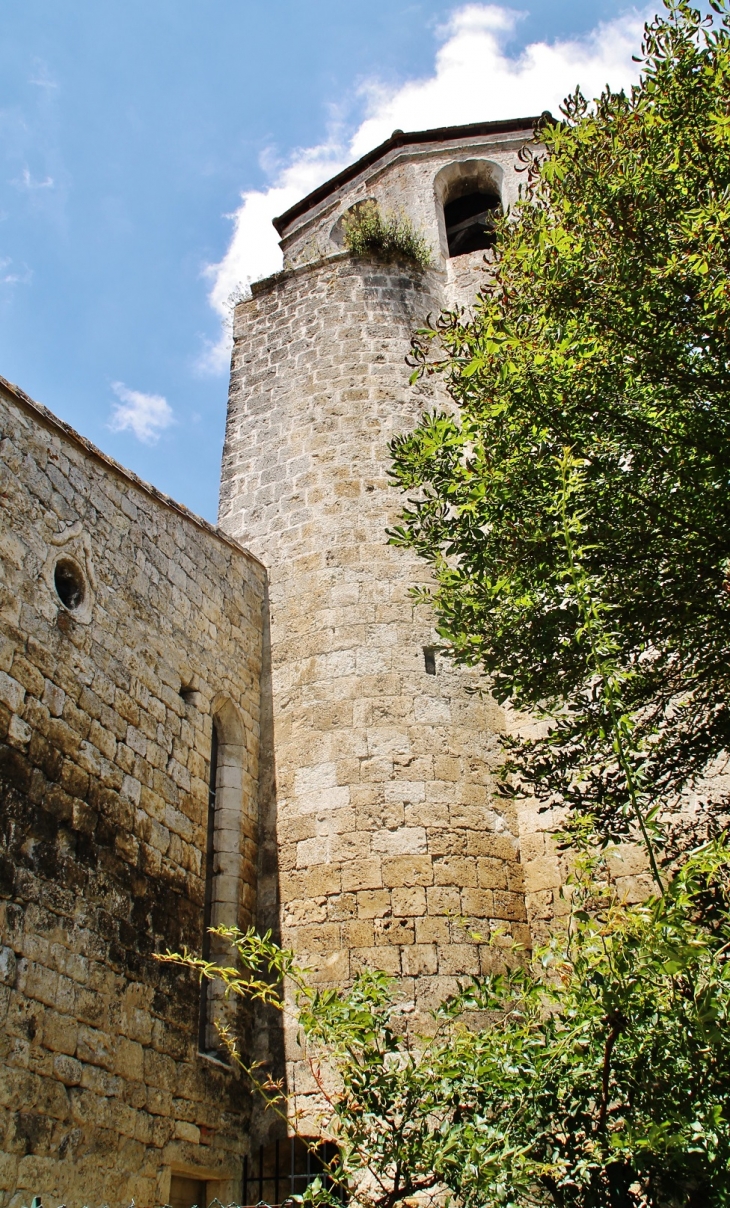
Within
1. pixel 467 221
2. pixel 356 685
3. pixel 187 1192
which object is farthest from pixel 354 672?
pixel 467 221

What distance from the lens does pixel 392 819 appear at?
6445 mm

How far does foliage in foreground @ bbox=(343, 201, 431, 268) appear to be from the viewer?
9.85 m

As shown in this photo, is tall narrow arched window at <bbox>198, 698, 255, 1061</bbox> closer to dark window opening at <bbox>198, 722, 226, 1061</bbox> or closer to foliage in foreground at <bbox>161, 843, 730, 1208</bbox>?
dark window opening at <bbox>198, 722, 226, 1061</bbox>

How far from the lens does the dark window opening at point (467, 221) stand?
12.7 m

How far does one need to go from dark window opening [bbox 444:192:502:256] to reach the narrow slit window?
852cm

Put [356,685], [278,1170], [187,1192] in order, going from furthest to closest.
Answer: [356,685] < [278,1170] < [187,1192]

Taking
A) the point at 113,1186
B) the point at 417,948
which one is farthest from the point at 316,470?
the point at 113,1186

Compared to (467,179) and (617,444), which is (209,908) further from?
(467,179)

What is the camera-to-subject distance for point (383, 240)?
9.87 m

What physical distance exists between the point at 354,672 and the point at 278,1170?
10.6ft

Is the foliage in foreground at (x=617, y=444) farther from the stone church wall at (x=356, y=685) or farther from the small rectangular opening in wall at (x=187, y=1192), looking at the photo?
the small rectangular opening in wall at (x=187, y=1192)

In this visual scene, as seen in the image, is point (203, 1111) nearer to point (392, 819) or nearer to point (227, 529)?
point (392, 819)

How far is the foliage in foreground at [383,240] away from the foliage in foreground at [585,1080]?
7916 mm

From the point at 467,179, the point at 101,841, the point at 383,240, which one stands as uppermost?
the point at 467,179
